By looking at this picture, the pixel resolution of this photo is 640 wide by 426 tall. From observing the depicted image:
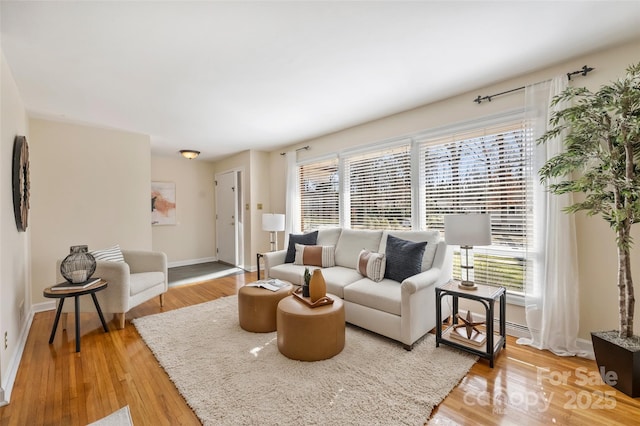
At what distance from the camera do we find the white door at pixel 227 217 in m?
5.93

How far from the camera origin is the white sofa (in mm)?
2348

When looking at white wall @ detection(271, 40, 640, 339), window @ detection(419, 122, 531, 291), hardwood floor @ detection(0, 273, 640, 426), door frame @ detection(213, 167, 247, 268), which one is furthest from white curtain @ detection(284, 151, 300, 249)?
hardwood floor @ detection(0, 273, 640, 426)

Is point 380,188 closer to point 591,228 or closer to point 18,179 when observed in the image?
point 591,228

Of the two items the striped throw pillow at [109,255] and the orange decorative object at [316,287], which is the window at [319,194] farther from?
the striped throw pillow at [109,255]

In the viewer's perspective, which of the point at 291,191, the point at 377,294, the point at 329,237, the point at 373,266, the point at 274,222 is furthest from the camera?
the point at 291,191

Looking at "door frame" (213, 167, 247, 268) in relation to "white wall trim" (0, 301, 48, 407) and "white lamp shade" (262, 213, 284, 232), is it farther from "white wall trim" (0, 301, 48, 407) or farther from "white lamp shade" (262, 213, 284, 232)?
"white wall trim" (0, 301, 48, 407)

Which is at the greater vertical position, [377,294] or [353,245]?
[353,245]

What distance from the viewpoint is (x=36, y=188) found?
136 inches

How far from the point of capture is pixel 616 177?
1.86 metres

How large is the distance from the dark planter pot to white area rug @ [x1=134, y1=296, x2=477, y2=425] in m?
0.85

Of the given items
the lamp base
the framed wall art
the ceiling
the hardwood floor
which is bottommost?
the hardwood floor

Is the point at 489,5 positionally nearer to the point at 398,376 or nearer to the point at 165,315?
the point at 398,376

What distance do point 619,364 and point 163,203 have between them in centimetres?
685

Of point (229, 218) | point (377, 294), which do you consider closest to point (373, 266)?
point (377, 294)
